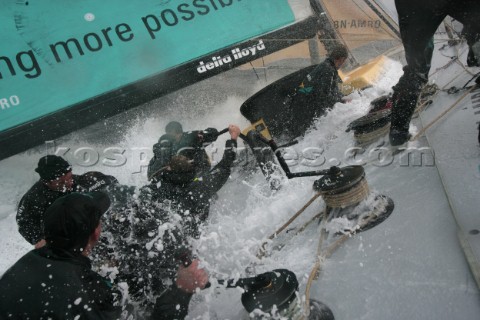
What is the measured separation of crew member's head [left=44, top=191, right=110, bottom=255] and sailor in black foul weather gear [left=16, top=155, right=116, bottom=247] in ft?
5.08

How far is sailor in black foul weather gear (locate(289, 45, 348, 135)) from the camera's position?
496 centimetres

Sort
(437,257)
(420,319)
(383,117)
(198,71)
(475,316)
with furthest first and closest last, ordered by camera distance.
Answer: (198,71) < (383,117) < (437,257) < (420,319) < (475,316)

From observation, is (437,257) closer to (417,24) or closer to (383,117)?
(417,24)

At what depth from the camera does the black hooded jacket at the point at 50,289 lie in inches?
56.3

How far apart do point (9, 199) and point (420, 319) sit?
6774mm

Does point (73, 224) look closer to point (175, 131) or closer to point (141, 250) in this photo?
point (141, 250)

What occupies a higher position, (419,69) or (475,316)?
(419,69)

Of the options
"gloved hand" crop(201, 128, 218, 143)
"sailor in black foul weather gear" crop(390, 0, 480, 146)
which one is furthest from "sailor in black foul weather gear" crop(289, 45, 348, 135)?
"sailor in black foul weather gear" crop(390, 0, 480, 146)

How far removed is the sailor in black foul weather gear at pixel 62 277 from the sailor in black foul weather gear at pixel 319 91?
3830 millimetres

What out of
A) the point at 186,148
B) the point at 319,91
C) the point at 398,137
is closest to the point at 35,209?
the point at 186,148

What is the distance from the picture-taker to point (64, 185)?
3.19 m

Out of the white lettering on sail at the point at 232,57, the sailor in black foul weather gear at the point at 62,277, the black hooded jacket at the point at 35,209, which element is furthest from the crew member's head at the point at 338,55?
the sailor in black foul weather gear at the point at 62,277

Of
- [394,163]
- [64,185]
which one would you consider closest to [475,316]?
[394,163]

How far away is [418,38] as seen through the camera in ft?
8.55
